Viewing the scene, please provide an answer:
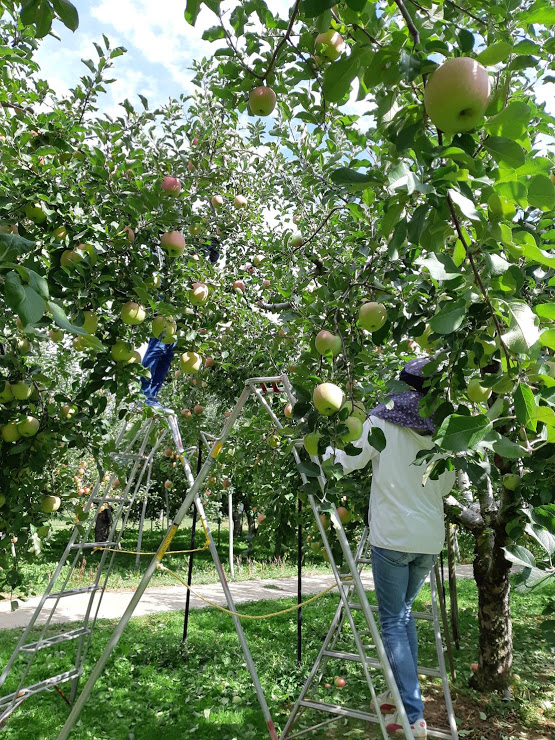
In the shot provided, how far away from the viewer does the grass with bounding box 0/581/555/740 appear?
323 cm

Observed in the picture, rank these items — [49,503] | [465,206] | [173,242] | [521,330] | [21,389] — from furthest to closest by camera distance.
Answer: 1. [49,503]
2. [21,389]
3. [173,242]
4. [521,330]
5. [465,206]

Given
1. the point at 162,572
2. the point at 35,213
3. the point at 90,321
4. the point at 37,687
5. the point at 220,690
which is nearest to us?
the point at 35,213

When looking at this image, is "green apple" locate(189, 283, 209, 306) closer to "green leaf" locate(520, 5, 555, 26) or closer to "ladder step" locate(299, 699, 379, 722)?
"green leaf" locate(520, 5, 555, 26)

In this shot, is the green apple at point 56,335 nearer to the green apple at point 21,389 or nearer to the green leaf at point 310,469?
the green apple at point 21,389

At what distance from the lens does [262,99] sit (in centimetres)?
146

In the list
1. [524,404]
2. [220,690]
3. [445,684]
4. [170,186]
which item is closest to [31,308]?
[524,404]

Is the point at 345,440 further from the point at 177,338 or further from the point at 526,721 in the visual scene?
the point at 526,721

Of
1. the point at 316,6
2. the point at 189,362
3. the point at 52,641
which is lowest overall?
the point at 52,641

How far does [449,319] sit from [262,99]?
2.89ft

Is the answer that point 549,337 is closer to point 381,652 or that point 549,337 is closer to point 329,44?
point 329,44

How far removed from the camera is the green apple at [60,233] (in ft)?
6.78

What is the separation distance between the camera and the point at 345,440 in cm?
184

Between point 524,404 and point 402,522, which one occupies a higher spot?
point 524,404

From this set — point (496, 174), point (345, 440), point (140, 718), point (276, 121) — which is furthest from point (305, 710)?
point (276, 121)
